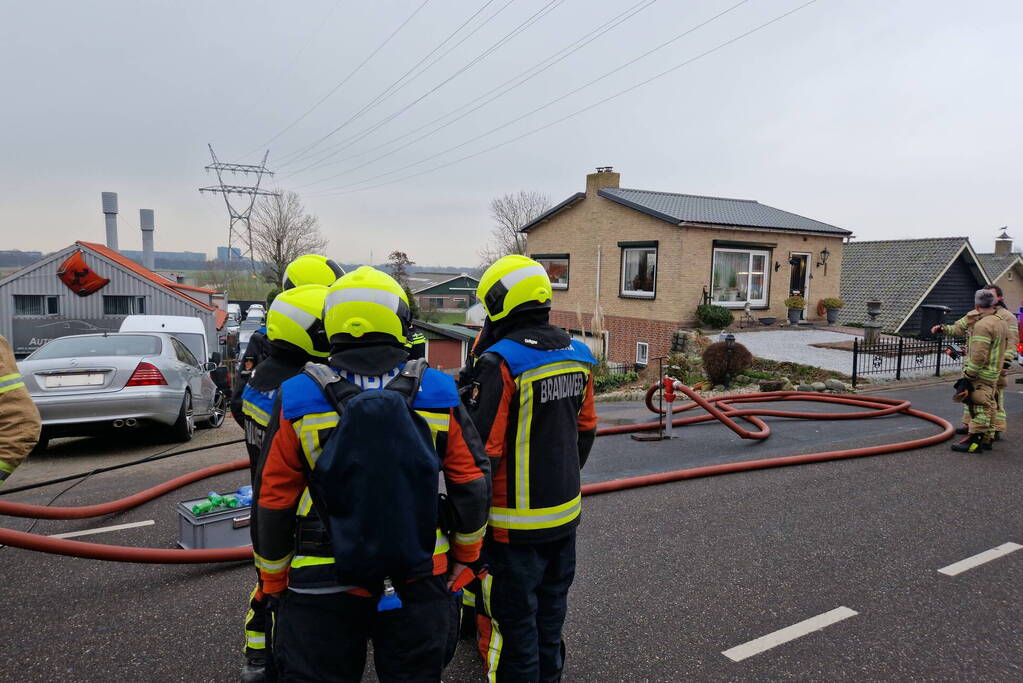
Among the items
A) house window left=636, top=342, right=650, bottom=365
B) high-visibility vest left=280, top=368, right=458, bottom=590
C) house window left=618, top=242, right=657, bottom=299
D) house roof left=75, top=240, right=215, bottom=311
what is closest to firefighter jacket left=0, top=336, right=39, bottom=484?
high-visibility vest left=280, top=368, right=458, bottom=590

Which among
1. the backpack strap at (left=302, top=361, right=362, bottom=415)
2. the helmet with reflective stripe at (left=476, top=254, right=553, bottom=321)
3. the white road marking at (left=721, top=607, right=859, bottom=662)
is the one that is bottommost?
the white road marking at (left=721, top=607, right=859, bottom=662)

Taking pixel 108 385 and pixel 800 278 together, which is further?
pixel 800 278

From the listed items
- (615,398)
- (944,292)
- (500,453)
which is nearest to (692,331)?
(615,398)

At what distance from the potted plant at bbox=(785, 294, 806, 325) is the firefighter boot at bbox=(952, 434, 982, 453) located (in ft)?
49.5

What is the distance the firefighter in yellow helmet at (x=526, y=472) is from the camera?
2.69 metres

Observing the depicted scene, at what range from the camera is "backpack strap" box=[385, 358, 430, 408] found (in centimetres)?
209

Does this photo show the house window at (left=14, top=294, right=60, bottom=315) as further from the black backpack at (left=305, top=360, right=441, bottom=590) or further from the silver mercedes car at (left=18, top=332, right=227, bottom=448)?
the black backpack at (left=305, top=360, right=441, bottom=590)

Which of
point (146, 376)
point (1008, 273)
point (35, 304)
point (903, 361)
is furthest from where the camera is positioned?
point (1008, 273)

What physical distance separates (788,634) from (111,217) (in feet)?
189

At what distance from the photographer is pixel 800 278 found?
22.8 m

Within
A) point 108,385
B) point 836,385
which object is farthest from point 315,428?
point 836,385

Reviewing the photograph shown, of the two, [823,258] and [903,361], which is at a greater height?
[823,258]

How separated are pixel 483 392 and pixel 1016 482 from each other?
5.84m

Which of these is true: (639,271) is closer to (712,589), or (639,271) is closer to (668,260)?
(668,260)
